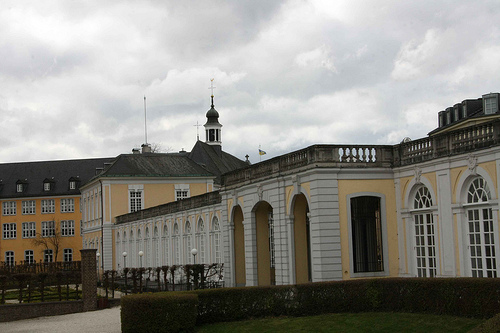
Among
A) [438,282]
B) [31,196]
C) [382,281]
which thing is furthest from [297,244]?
Answer: [31,196]

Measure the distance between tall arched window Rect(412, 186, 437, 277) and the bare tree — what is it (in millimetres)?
60897

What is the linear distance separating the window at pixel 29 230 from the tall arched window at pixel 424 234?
63521 mm

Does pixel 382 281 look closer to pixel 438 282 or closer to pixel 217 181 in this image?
pixel 438 282

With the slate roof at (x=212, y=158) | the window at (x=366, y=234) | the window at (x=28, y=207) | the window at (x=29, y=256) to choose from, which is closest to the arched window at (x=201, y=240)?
the window at (x=366, y=234)

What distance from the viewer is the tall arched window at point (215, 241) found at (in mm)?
35531

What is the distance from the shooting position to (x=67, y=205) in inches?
3169

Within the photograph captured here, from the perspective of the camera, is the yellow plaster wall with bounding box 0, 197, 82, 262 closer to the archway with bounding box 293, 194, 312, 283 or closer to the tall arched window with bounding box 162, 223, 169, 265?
the tall arched window with bounding box 162, 223, 169, 265

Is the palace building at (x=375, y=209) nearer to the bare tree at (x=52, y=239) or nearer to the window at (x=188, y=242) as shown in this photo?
the window at (x=188, y=242)

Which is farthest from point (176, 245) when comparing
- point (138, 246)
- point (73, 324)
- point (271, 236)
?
point (73, 324)

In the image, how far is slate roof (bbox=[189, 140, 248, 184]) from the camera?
69231 mm

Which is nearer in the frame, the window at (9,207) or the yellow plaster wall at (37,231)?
the yellow plaster wall at (37,231)

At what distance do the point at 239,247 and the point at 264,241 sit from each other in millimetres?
2609

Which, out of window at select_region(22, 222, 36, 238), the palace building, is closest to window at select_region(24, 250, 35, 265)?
window at select_region(22, 222, 36, 238)

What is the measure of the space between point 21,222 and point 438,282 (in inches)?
2724
